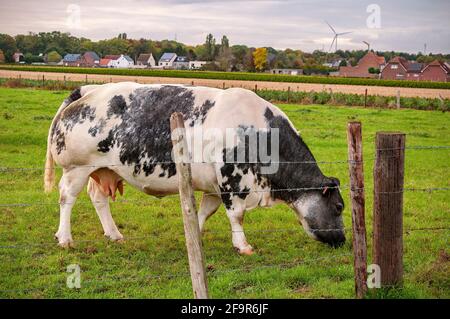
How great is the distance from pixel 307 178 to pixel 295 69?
110 meters

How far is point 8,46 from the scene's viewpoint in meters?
87.4

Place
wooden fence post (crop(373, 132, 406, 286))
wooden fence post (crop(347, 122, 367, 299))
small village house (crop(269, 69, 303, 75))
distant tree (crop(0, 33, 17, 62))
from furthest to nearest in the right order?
small village house (crop(269, 69, 303, 75)), distant tree (crop(0, 33, 17, 62)), wooden fence post (crop(373, 132, 406, 286)), wooden fence post (crop(347, 122, 367, 299))

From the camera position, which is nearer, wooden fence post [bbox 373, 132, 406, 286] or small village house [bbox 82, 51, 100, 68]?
wooden fence post [bbox 373, 132, 406, 286]

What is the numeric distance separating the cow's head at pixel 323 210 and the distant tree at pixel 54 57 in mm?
98734

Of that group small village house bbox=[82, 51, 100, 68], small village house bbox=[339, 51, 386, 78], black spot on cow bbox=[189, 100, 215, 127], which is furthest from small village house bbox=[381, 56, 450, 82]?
black spot on cow bbox=[189, 100, 215, 127]

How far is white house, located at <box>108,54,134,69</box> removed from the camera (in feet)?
363

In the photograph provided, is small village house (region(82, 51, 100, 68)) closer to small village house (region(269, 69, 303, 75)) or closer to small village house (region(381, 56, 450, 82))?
small village house (region(269, 69, 303, 75))

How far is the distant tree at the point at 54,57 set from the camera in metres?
101

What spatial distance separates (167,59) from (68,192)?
118 metres

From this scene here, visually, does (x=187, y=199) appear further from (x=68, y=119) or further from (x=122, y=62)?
(x=122, y=62)

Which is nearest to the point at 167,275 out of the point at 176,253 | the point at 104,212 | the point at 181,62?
the point at 176,253

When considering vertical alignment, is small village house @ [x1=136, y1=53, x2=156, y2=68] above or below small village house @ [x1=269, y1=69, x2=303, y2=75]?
above

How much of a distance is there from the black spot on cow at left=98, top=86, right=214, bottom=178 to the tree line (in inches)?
3041

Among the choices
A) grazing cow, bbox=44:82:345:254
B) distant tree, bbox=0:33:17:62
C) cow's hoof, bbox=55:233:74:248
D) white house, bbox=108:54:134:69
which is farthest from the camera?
white house, bbox=108:54:134:69
